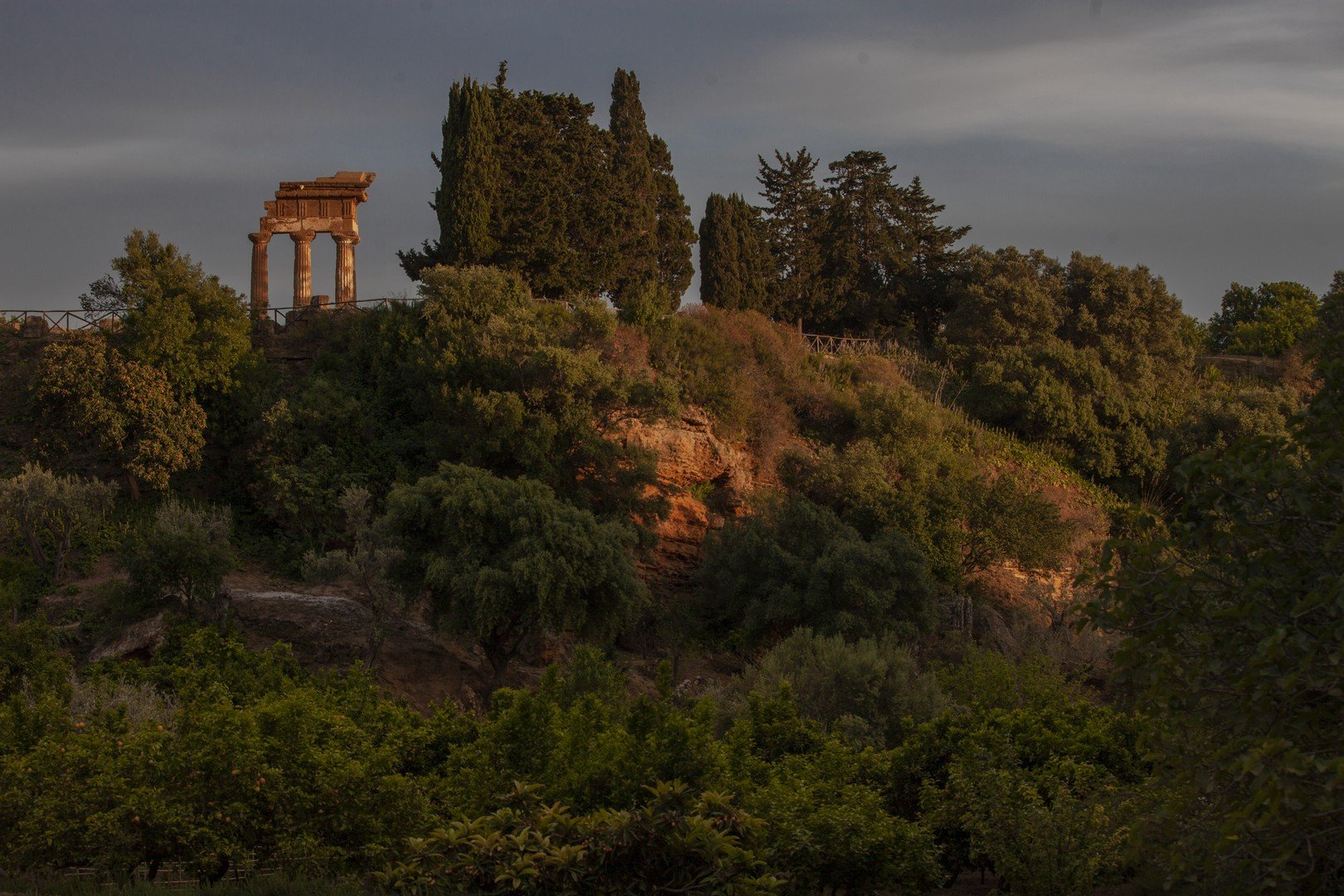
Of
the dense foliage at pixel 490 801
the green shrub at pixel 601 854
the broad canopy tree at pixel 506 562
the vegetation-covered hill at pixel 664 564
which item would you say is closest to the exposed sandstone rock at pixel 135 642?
the vegetation-covered hill at pixel 664 564

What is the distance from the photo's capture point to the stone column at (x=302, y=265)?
37969 millimetres

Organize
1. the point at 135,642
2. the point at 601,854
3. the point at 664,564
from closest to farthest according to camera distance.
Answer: the point at 601,854
the point at 135,642
the point at 664,564

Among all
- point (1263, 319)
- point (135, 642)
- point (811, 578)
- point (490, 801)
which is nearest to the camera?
point (490, 801)

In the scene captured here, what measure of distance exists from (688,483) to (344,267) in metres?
11.9

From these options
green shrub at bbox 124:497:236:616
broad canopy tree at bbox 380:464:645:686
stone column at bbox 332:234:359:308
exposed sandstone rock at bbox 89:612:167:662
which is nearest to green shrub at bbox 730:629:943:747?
broad canopy tree at bbox 380:464:645:686

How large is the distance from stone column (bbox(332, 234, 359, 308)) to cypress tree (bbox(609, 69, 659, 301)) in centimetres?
773

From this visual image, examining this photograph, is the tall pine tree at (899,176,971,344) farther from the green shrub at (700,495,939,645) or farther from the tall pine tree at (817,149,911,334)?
the green shrub at (700,495,939,645)

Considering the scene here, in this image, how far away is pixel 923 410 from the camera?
37.7 m

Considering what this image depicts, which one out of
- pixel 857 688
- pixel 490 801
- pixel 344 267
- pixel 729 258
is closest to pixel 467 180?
pixel 344 267

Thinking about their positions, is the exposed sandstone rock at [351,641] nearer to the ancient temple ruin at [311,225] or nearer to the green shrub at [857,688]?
the green shrub at [857,688]

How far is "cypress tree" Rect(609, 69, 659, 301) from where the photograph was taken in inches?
1599

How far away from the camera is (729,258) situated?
144 feet

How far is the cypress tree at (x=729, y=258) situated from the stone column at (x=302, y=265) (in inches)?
491

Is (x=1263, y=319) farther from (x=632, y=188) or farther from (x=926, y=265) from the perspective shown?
(x=632, y=188)
